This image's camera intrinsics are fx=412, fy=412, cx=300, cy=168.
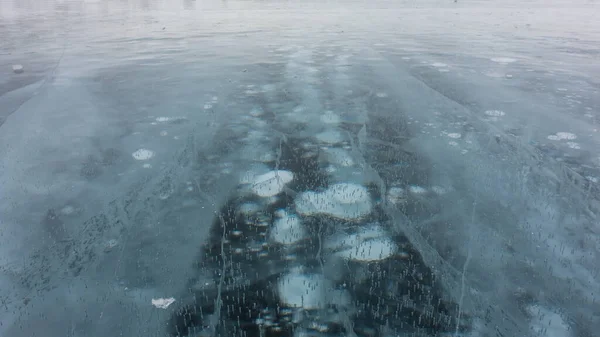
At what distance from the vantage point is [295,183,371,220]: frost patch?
15.9 ft

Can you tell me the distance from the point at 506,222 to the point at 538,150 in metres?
2.38

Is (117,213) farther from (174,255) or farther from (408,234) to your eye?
(408,234)

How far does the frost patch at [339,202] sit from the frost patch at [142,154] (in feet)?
8.33

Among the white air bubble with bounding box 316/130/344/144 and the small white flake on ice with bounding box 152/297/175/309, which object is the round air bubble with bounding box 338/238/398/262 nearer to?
the small white flake on ice with bounding box 152/297/175/309

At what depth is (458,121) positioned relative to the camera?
7586 mm

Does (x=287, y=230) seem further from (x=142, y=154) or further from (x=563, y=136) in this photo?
(x=563, y=136)

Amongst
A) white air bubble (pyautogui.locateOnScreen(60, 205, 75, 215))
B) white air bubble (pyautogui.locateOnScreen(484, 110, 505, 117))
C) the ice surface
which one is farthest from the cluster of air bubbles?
white air bubble (pyautogui.locateOnScreen(60, 205, 75, 215))

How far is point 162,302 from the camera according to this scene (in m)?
3.55

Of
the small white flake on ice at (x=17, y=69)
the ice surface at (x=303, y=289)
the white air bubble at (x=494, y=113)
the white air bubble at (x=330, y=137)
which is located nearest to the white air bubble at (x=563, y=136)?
the white air bubble at (x=494, y=113)

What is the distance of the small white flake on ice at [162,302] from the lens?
3.51 m

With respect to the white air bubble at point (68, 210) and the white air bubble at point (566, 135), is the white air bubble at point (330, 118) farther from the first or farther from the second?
the white air bubble at point (68, 210)

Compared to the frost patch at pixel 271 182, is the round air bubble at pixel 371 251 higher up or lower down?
lower down

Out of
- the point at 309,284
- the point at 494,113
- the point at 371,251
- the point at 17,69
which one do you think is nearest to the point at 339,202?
the point at 371,251

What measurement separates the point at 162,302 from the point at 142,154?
10.6 feet
